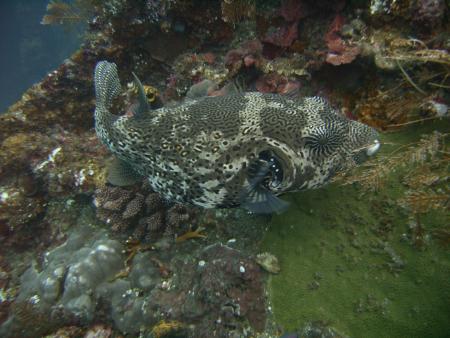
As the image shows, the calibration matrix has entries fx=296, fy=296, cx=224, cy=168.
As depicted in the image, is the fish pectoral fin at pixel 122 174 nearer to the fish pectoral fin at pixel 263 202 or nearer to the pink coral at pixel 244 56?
the fish pectoral fin at pixel 263 202

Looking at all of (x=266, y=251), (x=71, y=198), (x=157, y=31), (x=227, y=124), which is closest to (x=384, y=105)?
(x=227, y=124)

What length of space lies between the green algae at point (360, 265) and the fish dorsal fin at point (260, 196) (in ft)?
4.03

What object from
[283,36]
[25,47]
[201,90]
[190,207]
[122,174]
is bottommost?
[190,207]

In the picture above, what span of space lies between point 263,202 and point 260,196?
0.08 meters

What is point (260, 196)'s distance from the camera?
11.4 ft

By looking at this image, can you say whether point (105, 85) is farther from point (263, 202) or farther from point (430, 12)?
point (430, 12)

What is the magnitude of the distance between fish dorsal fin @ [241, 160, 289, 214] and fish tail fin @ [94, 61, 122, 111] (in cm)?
265

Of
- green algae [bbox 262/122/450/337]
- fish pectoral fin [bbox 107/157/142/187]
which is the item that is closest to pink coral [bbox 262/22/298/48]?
green algae [bbox 262/122/450/337]

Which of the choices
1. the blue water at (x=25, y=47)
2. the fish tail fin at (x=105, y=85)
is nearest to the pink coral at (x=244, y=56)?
the fish tail fin at (x=105, y=85)

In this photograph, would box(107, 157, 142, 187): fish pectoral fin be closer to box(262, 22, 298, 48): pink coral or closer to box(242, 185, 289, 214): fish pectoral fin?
box(242, 185, 289, 214): fish pectoral fin

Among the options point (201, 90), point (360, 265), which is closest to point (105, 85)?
point (201, 90)

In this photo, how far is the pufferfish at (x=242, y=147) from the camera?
352cm

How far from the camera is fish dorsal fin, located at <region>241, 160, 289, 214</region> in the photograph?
3375mm

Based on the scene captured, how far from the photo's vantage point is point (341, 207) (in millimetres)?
4266
